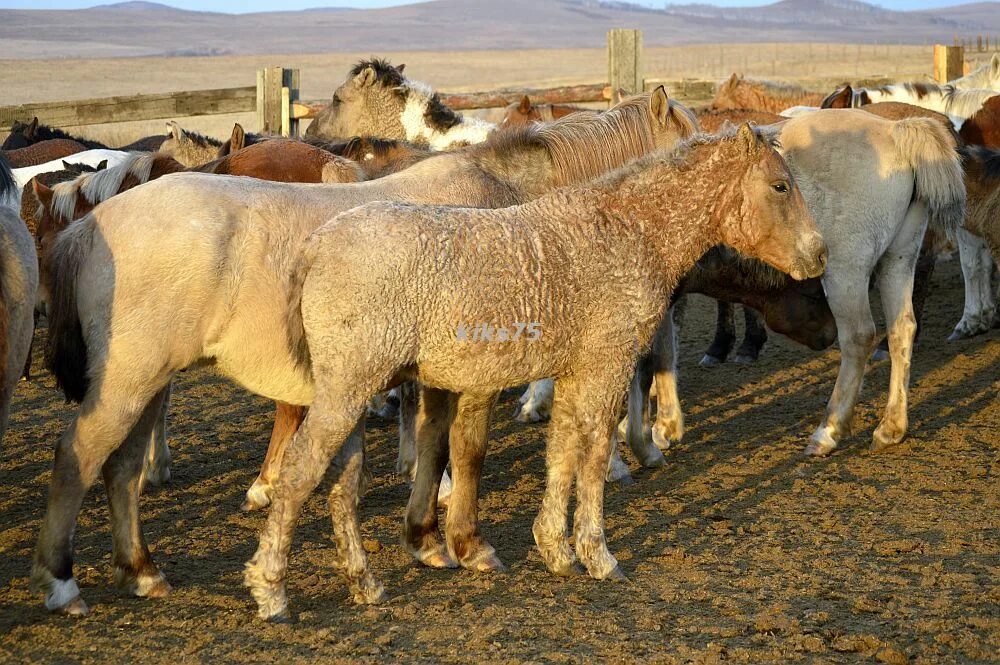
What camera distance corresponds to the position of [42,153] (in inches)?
470

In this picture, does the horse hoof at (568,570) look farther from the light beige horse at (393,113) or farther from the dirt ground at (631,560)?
the light beige horse at (393,113)

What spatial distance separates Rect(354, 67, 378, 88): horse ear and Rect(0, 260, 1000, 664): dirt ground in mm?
2823

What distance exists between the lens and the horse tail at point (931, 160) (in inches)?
275

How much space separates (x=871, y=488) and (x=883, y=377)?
3088mm

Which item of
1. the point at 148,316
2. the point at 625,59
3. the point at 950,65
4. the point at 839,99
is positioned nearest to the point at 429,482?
the point at 148,316

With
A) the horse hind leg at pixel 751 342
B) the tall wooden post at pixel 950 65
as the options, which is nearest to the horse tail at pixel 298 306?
the horse hind leg at pixel 751 342

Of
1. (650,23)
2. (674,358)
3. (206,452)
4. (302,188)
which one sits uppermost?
(650,23)

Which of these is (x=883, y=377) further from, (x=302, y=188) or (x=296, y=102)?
(x=296, y=102)

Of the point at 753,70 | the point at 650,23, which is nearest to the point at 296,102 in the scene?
the point at 753,70

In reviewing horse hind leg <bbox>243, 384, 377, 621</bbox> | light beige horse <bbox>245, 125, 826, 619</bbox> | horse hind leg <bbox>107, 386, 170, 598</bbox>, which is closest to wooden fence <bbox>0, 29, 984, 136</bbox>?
light beige horse <bbox>245, 125, 826, 619</bbox>

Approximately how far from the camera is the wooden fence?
14.3m

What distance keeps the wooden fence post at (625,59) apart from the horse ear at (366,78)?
5.67m

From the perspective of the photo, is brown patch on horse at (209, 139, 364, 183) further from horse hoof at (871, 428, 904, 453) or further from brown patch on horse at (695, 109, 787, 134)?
horse hoof at (871, 428, 904, 453)

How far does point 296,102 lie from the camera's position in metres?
14.9
